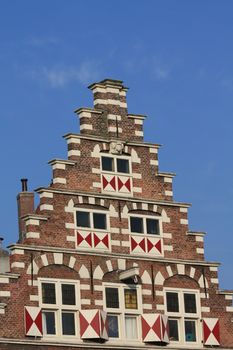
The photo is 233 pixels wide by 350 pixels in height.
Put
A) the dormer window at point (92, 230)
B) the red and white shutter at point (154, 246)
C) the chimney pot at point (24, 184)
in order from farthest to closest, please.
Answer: the chimney pot at point (24, 184) < the red and white shutter at point (154, 246) < the dormer window at point (92, 230)

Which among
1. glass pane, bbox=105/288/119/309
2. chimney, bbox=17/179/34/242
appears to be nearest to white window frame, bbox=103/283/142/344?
glass pane, bbox=105/288/119/309

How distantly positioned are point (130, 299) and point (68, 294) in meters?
2.48

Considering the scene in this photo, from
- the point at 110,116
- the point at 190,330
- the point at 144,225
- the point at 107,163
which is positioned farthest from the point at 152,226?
the point at 110,116

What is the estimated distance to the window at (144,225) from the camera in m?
45.4

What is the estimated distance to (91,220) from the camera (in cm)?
4438

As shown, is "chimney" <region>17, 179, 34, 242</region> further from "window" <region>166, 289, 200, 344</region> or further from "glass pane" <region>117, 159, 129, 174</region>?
"window" <region>166, 289, 200, 344</region>

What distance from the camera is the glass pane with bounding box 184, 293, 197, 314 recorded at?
45.6m

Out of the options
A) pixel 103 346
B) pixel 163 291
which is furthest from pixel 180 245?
pixel 103 346

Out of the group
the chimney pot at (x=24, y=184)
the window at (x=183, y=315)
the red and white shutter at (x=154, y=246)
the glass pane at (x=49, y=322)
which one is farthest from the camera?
the chimney pot at (x=24, y=184)

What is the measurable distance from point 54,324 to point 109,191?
5.30 meters

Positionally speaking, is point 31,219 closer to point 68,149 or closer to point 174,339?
point 68,149

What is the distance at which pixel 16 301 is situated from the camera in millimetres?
41969

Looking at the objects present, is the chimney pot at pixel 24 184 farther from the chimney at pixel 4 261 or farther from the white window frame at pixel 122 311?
the white window frame at pixel 122 311

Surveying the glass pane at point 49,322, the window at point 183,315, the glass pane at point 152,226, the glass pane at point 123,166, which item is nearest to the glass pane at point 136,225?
the glass pane at point 152,226
